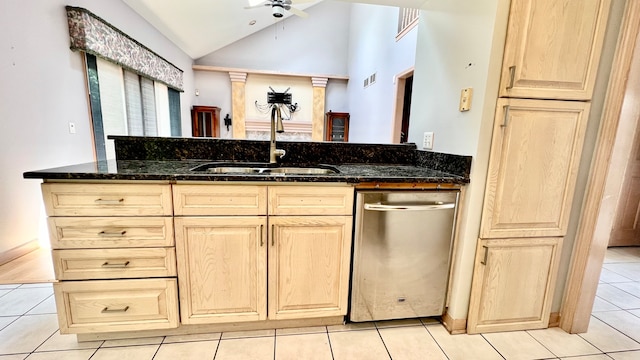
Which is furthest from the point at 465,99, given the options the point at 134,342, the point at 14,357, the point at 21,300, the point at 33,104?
the point at 33,104

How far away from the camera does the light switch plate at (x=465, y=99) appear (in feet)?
4.32

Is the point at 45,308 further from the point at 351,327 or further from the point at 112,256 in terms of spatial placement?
the point at 351,327

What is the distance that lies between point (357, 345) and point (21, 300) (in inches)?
78.6

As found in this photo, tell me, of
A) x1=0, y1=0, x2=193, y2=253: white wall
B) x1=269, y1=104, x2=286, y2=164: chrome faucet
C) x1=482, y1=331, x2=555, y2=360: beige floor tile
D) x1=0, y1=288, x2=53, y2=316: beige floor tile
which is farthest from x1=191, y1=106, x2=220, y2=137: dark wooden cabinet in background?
x1=482, y1=331, x2=555, y2=360: beige floor tile

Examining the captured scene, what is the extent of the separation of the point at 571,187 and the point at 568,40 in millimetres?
684

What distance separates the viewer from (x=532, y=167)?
1317 mm

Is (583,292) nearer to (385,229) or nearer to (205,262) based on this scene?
(385,229)

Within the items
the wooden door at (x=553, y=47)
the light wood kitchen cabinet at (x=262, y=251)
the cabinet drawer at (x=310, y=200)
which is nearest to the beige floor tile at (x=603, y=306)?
the wooden door at (x=553, y=47)

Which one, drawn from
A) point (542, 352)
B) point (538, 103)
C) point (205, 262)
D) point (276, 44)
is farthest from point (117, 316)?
point (276, 44)

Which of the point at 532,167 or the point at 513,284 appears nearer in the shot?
the point at 532,167

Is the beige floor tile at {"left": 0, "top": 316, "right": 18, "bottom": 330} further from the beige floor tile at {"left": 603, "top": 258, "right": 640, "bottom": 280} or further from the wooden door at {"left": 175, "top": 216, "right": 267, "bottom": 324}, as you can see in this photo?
the beige floor tile at {"left": 603, "top": 258, "right": 640, "bottom": 280}

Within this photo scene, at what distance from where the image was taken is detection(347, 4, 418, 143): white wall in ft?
14.6

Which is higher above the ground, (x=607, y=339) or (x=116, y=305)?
(x=116, y=305)

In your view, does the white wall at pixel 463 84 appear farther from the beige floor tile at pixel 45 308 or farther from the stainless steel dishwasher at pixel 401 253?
the beige floor tile at pixel 45 308
